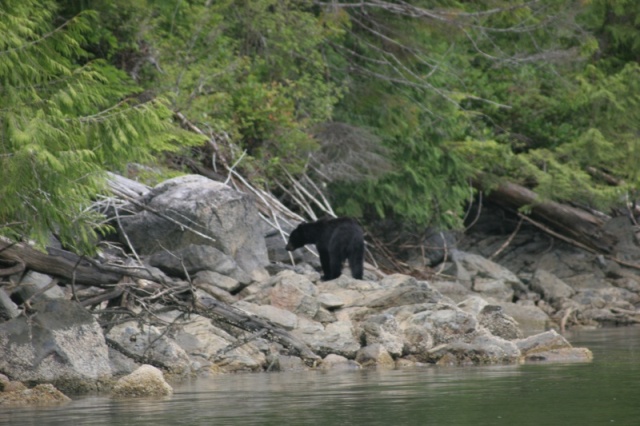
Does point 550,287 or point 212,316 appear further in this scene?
point 550,287

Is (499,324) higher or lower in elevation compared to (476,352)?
lower

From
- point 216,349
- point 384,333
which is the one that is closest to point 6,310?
point 216,349

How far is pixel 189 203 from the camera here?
17797 millimetres

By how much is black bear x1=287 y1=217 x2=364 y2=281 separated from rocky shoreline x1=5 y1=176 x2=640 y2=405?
0.30 meters

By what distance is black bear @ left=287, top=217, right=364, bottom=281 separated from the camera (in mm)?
18594

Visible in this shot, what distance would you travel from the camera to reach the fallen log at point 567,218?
94.0 ft

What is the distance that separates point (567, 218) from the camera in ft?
94.8

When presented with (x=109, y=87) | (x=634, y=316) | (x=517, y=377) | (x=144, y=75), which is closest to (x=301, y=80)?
(x=144, y=75)

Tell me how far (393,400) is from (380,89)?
1594 centimetres

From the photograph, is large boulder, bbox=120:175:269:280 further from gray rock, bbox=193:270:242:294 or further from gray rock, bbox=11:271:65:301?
gray rock, bbox=11:271:65:301

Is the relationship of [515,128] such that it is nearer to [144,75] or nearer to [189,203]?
[144,75]

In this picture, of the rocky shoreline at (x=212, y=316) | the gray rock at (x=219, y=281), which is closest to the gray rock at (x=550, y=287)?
the rocky shoreline at (x=212, y=316)

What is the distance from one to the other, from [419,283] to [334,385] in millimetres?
4737

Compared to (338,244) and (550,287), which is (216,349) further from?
(550,287)
